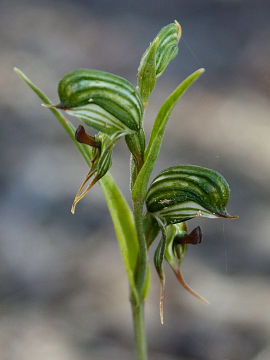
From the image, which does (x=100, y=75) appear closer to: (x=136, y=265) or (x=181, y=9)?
(x=136, y=265)

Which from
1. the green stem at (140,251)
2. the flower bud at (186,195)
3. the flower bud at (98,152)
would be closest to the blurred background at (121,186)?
the green stem at (140,251)

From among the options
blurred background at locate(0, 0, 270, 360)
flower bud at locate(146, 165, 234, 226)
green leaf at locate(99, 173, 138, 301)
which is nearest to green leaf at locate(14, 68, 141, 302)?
green leaf at locate(99, 173, 138, 301)

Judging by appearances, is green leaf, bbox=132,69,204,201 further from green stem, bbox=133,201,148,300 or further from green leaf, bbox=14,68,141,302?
green leaf, bbox=14,68,141,302

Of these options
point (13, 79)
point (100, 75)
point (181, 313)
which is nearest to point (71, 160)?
point (13, 79)

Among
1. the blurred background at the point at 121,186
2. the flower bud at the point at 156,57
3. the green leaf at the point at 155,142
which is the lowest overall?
the blurred background at the point at 121,186

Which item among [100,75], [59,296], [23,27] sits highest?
[23,27]

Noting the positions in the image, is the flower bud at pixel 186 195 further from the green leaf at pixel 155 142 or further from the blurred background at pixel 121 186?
the blurred background at pixel 121 186

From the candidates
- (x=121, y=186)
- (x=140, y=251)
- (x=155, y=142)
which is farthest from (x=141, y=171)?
(x=121, y=186)

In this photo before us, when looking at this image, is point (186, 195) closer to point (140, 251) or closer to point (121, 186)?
point (140, 251)
